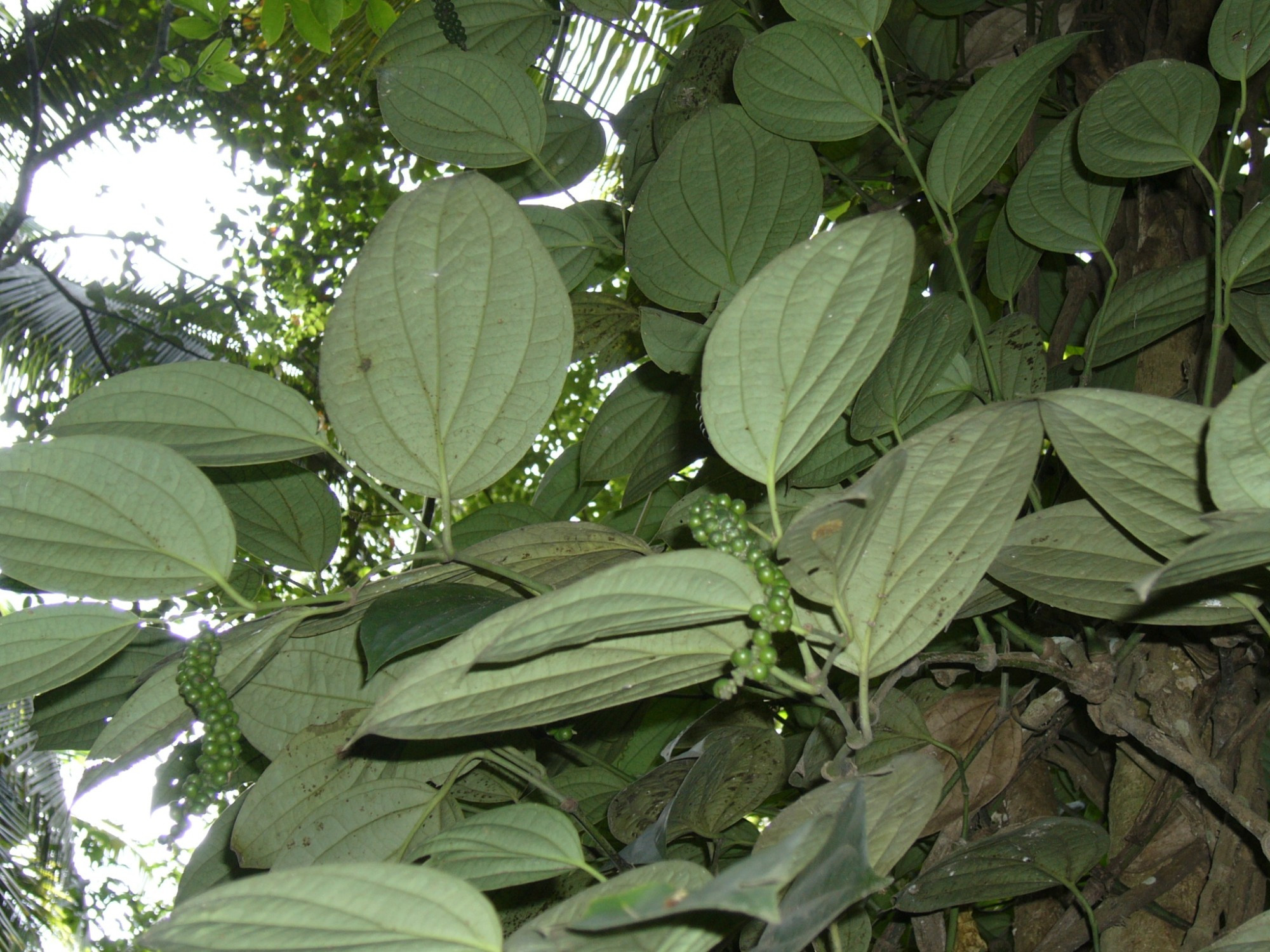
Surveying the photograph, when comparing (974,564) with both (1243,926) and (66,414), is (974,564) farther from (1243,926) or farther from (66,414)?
(66,414)

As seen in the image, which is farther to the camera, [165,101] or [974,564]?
[165,101]

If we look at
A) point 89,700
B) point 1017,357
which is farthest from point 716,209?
point 89,700

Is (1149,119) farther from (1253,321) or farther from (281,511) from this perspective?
(281,511)

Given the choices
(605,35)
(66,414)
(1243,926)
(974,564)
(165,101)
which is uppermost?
(165,101)

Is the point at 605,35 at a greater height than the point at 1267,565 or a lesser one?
greater

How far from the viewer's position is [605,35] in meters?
1.55

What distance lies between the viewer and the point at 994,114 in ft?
1.64

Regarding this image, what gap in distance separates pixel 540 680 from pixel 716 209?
1.05 feet

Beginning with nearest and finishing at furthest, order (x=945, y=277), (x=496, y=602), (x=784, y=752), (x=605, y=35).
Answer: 1. (x=496, y=602)
2. (x=784, y=752)
3. (x=945, y=277)
4. (x=605, y=35)

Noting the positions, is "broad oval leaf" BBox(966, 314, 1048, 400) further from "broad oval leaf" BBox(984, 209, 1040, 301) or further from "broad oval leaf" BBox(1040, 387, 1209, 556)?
"broad oval leaf" BBox(1040, 387, 1209, 556)

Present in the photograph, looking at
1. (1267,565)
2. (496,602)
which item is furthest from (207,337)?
(1267,565)

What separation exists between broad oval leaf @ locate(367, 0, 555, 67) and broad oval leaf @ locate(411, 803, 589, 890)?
57 centimetres

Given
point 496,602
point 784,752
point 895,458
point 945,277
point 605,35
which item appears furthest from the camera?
point 605,35

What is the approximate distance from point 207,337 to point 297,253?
2.18 ft
